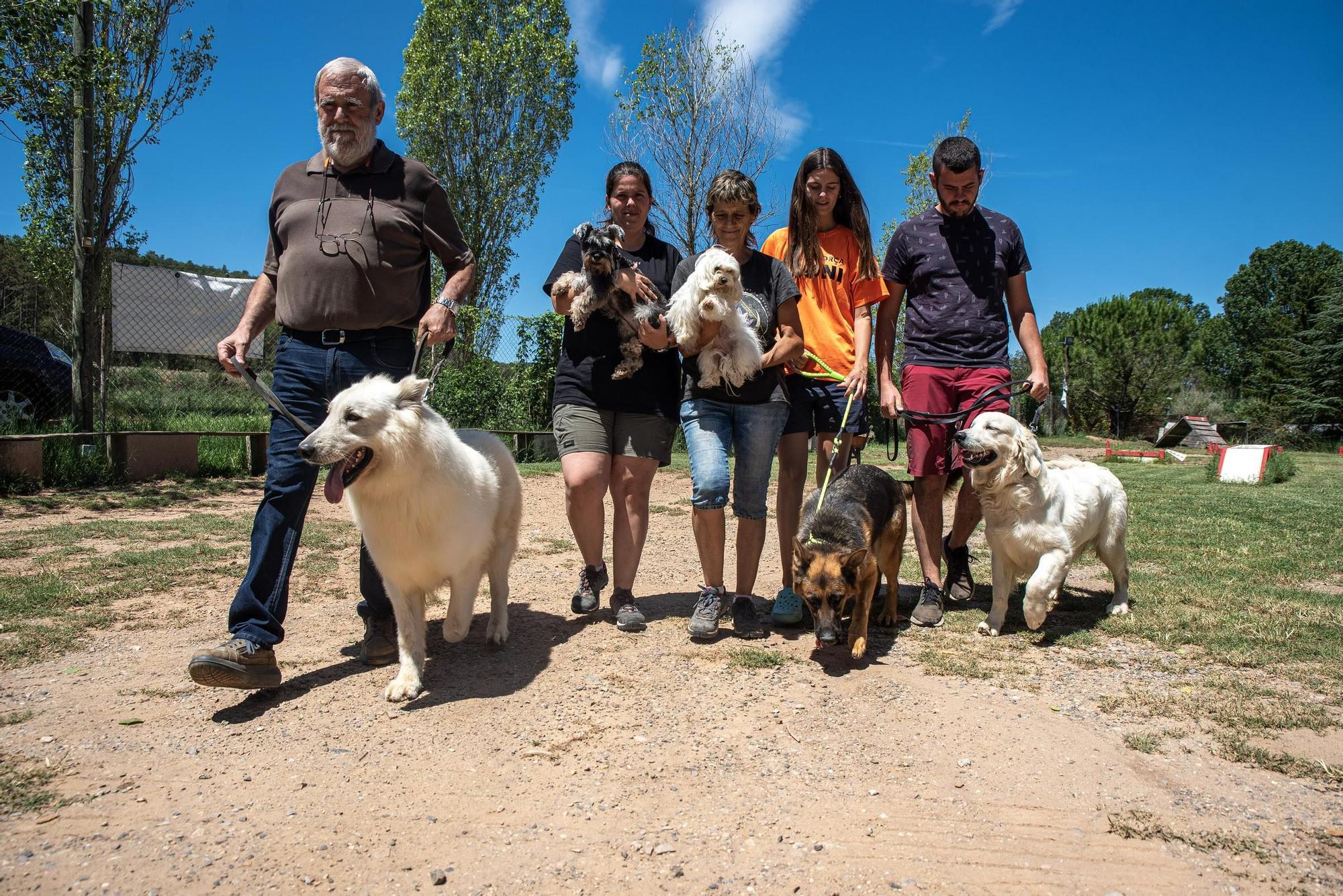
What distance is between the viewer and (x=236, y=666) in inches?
139

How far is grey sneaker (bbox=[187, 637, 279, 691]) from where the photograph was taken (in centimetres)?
346

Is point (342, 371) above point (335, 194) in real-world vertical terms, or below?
below

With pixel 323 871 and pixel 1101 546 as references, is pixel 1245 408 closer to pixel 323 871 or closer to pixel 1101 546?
pixel 1101 546

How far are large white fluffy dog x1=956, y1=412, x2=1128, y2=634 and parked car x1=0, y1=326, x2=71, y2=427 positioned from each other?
480 inches

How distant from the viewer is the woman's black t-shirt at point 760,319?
4.65 metres

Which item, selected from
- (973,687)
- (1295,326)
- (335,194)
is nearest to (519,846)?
(973,687)

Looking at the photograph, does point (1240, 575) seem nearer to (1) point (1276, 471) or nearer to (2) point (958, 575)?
(2) point (958, 575)

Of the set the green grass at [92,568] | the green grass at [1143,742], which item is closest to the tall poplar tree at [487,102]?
the green grass at [92,568]

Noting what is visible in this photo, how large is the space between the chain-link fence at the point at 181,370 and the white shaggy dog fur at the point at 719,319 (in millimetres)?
8562

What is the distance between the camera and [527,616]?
17.0 ft

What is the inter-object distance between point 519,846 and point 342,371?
257 cm

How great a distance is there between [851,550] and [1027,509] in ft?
3.86

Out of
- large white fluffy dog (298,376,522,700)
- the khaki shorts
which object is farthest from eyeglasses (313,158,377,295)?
the khaki shorts

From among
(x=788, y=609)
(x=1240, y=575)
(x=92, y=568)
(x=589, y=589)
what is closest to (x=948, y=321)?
(x=788, y=609)
